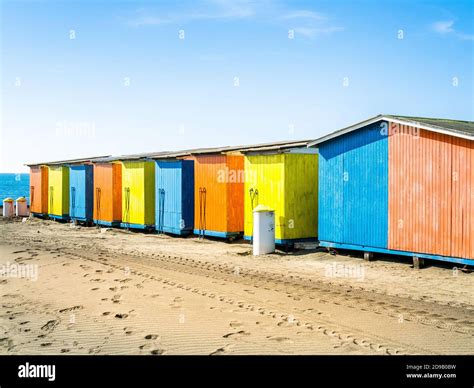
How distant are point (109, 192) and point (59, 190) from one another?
6.32 m

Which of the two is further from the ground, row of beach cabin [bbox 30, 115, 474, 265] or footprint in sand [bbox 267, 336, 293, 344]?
row of beach cabin [bbox 30, 115, 474, 265]

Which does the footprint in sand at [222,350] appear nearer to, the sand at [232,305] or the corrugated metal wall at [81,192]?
the sand at [232,305]

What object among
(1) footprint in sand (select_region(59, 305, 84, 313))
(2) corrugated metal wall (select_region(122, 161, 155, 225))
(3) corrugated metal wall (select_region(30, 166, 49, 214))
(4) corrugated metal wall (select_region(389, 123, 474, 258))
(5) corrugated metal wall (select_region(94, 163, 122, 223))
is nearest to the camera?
(1) footprint in sand (select_region(59, 305, 84, 313))

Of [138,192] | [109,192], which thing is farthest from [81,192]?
[138,192]

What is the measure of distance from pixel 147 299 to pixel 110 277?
2.77 metres

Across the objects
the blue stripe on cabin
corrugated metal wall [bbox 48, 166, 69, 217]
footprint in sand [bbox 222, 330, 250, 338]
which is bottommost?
footprint in sand [bbox 222, 330, 250, 338]

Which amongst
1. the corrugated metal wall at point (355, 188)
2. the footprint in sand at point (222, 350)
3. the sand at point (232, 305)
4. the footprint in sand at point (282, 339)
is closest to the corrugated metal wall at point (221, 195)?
the sand at point (232, 305)

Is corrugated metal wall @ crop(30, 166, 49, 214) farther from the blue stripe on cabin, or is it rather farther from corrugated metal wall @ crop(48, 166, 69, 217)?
the blue stripe on cabin

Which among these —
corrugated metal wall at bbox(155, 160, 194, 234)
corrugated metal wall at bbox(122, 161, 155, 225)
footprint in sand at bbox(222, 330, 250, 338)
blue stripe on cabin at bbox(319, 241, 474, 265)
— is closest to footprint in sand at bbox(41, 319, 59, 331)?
footprint in sand at bbox(222, 330, 250, 338)

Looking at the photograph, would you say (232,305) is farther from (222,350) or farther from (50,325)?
(50,325)

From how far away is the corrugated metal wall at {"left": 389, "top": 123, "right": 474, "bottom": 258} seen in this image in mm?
12617

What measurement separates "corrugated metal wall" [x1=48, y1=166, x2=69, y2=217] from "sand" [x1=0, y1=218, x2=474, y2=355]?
14.2 m
